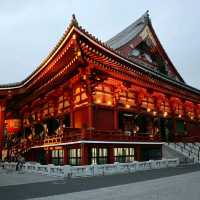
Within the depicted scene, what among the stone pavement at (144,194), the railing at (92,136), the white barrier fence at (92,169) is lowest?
the white barrier fence at (92,169)

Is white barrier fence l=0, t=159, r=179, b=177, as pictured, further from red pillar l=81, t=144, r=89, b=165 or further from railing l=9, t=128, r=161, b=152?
railing l=9, t=128, r=161, b=152

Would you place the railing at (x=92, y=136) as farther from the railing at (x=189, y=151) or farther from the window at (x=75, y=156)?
the railing at (x=189, y=151)

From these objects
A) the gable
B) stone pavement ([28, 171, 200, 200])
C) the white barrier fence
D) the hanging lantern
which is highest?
the gable

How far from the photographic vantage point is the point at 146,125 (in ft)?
104

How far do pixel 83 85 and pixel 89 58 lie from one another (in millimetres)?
2822

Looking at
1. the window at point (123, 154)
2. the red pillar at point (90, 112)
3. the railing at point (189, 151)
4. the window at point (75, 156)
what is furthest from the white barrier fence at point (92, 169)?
the red pillar at point (90, 112)

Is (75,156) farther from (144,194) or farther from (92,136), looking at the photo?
(144,194)

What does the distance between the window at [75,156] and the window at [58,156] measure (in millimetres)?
1834

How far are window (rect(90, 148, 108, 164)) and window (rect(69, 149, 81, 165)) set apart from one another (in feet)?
4.02

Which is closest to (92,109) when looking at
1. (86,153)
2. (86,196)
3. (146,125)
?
(86,153)

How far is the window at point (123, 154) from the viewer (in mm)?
23816

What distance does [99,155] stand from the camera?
2255cm

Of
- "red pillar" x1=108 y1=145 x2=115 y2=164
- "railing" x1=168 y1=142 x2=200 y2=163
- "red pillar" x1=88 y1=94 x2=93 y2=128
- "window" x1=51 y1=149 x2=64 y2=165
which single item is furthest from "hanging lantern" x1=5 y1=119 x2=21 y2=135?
"railing" x1=168 y1=142 x2=200 y2=163

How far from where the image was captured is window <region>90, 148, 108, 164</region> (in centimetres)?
2214
